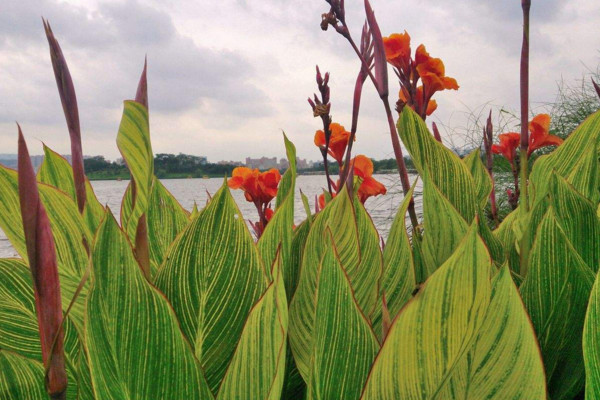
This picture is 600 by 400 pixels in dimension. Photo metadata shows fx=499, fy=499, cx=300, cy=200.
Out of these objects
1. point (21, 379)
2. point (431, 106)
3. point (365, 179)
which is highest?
point (431, 106)

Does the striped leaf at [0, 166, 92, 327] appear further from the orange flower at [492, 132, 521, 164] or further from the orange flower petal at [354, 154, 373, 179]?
the orange flower at [492, 132, 521, 164]

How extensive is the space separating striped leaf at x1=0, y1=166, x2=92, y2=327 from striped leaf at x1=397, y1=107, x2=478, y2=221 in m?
0.32

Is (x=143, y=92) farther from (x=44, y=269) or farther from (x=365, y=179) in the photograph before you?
(x=365, y=179)

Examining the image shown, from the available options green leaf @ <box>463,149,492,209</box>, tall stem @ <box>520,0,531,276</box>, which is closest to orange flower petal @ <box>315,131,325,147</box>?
green leaf @ <box>463,149,492,209</box>

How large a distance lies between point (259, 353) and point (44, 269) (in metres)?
0.12

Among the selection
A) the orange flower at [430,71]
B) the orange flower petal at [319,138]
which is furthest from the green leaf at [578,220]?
the orange flower petal at [319,138]

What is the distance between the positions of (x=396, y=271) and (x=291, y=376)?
13 cm

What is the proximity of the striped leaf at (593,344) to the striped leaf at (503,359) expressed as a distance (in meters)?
0.03

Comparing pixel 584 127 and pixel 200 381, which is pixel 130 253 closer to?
pixel 200 381

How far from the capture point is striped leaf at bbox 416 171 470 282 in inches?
18.0

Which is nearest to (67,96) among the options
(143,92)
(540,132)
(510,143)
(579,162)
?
(143,92)

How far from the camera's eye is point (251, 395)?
28cm

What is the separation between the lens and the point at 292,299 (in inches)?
15.3

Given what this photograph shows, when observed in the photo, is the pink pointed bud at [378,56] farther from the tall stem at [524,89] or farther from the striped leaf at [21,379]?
the striped leaf at [21,379]
